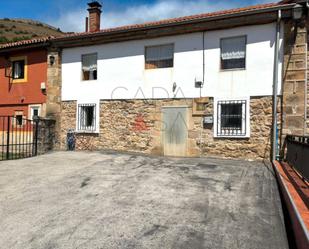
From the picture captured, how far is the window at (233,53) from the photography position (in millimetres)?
10703

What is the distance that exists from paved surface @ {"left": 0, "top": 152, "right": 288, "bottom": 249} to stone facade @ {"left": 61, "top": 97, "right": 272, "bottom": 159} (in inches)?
43.8

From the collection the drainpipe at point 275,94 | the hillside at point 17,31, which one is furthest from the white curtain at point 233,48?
the hillside at point 17,31

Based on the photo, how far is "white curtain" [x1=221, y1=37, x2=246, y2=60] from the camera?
10.7m

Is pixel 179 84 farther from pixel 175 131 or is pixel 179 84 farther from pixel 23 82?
pixel 23 82

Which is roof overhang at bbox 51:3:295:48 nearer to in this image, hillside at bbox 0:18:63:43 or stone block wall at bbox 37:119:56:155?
stone block wall at bbox 37:119:56:155

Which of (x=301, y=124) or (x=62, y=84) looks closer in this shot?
(x=301, y=124)

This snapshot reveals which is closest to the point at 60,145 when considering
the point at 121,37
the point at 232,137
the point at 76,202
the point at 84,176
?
the point at 121,37

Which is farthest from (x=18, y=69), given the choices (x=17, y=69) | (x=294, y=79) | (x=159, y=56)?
(x=294, y=79)

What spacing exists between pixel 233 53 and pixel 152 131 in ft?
13.3

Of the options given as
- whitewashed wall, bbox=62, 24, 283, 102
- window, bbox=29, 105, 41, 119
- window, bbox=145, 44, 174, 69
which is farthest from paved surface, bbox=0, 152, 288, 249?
window, bbox=29, 105, 41, 119

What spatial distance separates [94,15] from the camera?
51.0 ft

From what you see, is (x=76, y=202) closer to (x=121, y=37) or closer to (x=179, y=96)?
(x=179, y=96)

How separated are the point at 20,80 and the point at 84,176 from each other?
9303mm

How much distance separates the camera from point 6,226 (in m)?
4.85
